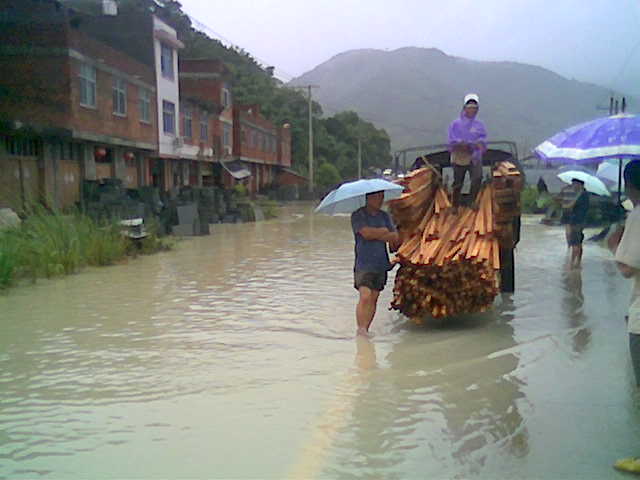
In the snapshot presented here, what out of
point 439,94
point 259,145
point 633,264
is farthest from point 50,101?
point 439,94

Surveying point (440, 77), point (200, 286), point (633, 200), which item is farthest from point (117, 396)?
point (440, 77)

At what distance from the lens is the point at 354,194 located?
6.22 m

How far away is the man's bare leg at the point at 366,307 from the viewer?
661 cm

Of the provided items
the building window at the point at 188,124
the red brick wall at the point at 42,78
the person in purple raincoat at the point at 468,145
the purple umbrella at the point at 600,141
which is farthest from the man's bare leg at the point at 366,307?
the building window at the point at 188,124

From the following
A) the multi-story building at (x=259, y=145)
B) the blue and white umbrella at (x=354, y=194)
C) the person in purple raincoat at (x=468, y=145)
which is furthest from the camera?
the multi-story building at (x=259, y=145)

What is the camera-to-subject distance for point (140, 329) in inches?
287

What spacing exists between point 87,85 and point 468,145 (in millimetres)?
15453

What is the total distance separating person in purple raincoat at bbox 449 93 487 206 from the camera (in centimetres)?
Answer: 762

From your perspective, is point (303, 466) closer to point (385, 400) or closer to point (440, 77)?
point (385, 400)

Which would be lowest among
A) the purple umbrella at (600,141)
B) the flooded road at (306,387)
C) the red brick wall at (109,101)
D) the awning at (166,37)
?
the flooded road at (306,387)

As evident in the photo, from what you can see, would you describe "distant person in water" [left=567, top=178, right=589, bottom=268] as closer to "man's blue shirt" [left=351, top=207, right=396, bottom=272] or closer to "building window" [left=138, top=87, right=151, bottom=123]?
"man's blue shirt" [left=351, top=207, right=396, bottom=272]

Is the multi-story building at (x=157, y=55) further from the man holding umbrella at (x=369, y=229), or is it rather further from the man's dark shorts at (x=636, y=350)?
the man's dark shorts at (x=636, y=350)

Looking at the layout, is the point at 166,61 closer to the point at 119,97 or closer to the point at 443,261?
the point at 119,97

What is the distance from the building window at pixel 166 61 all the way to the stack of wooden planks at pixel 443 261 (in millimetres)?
22712
